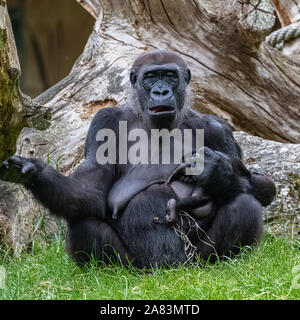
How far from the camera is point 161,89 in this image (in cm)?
404

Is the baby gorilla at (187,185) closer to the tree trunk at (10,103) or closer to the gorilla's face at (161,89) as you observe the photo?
the gorilla's face at (161,89)

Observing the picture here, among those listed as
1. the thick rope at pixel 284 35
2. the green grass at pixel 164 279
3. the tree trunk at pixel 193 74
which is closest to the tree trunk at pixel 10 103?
the green grass at pixel 164 279

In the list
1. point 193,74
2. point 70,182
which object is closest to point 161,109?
point 70,182

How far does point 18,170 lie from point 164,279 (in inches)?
40.8

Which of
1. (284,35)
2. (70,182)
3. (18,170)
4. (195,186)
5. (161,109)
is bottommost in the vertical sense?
(195,186)

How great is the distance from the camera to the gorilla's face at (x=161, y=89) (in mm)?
4035

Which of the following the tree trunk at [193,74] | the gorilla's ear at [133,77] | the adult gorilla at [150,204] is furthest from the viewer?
the tree trunk at [193,74]

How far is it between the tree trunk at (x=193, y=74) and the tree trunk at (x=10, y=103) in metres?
1.62

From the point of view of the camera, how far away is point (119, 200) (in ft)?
13.5

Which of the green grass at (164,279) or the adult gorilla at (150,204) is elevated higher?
the adult gorilla at (150,204)

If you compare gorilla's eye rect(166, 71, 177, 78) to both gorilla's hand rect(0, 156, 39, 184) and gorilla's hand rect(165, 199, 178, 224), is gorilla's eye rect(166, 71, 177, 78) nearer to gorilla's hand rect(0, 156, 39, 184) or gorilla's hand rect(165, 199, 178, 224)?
gorilla's hand rect(165, 199, 178, 224)

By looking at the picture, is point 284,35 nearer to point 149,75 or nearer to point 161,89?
point 149,75

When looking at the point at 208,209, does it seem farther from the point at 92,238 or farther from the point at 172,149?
the point at 92,238
